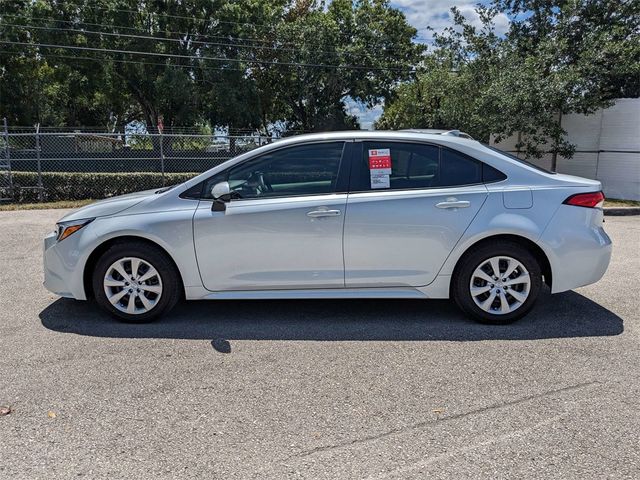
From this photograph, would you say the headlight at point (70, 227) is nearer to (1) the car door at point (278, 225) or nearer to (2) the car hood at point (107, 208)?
Answer: (2) the car hood at point (107, 208)

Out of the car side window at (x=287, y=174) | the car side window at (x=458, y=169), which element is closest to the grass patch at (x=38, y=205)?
the car side window at (x=287, y=174)

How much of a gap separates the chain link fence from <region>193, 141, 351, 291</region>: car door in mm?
10592

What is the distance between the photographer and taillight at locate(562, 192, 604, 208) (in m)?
4.28

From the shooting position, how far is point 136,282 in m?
4.36

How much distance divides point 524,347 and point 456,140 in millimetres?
1827

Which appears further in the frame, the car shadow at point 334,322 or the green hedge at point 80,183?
the green hedge at point 80,183

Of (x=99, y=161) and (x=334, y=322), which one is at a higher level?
(x=99, y=161)

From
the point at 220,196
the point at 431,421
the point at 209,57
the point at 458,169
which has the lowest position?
the point at 431,421

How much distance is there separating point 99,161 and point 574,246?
49.9ft

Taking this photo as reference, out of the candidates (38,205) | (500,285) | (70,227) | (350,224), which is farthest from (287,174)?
(38,205)

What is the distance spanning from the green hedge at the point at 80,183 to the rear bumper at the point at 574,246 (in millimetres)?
11640

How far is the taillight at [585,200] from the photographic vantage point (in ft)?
14.0

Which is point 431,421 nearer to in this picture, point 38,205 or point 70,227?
point 70,227

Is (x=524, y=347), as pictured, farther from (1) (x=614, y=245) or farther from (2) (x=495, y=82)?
(2) (x=495, y=82)
